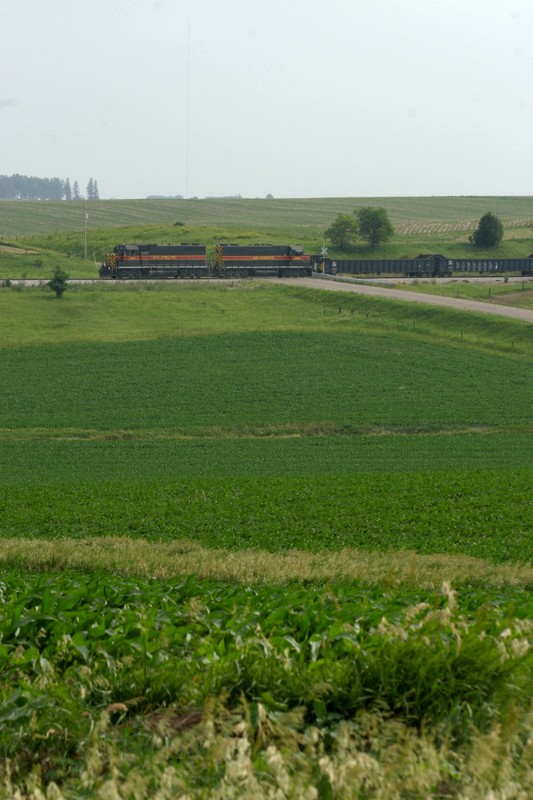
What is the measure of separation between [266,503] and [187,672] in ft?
57.7

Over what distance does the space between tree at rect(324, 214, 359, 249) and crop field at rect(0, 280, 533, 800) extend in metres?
51.7

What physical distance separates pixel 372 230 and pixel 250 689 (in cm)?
10854

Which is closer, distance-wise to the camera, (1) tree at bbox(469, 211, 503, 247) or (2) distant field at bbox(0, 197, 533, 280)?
(2) distant field at bbox(0, 197, 533, 280)

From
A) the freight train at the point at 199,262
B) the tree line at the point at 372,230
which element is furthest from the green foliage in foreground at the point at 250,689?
the tree line at the point at 372,230

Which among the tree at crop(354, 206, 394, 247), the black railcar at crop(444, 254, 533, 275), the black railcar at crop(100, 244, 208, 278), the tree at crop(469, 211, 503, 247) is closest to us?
the black railcar at crop(100, 244, 208, 278)

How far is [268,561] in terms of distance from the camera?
55.7 feet

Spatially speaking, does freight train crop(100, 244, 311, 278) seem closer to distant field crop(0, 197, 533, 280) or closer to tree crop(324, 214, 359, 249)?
distant field crop(0, 197, 533, 280)

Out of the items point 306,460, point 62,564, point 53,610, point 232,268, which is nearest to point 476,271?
point 232,268

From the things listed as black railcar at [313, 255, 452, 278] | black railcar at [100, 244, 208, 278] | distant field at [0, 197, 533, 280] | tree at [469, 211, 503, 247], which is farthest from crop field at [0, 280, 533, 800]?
tree at [469, 211, 503, 247]

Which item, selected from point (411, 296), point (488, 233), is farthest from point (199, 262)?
point (488, 233)

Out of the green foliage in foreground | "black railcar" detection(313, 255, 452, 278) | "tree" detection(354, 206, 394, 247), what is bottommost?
"black railcar" detection(313, 255, 452, 278)

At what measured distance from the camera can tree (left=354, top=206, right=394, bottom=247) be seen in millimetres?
111000

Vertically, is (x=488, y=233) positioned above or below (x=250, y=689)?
above

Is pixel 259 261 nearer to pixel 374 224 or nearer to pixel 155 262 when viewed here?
pixel 155 262
